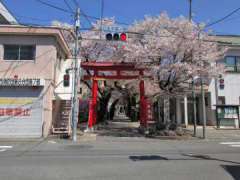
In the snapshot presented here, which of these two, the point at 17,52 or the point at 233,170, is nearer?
the point at 233,170

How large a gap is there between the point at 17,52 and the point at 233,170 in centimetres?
1530

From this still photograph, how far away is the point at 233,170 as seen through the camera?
26.7 ft

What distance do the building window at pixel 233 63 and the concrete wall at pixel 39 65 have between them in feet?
56.4

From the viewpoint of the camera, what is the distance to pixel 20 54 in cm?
1817

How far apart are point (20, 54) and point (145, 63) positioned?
8.88 metres

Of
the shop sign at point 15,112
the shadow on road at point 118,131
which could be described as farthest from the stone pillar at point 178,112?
the shop sign at point 15,112

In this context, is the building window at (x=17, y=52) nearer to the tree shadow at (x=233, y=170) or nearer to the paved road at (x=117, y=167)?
the paved road at (x=117, y=167)

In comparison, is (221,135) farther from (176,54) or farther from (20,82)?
(20,82)

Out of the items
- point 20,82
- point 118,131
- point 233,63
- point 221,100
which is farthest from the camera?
point 233,63

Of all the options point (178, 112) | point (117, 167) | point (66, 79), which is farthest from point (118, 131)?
point (117, 167)

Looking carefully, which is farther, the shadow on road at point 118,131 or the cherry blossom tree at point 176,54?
the shadow on road at point 118,131

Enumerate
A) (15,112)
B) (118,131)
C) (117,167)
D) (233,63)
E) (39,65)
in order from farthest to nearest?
(233,63) < (118,131) < (39,65) < (15,112) < (117,167)

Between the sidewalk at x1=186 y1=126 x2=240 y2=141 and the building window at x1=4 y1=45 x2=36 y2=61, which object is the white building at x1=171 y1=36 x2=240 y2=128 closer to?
the sidewalk at x1=186 y1=126 x2=240 y2=141

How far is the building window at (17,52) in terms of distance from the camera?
18.1 metres
